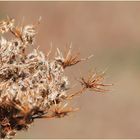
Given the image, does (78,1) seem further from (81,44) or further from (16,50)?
(16,50)

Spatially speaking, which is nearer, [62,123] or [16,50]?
[16,50]

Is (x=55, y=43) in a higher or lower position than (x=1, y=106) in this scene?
higher

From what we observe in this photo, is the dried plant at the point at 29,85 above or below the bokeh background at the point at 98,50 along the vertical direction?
below

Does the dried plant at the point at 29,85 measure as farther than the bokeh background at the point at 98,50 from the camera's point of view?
No

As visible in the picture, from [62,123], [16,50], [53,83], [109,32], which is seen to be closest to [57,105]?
[53,83]

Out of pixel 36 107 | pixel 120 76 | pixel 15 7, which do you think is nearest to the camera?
pixel 36 107

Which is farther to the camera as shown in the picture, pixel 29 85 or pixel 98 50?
pixel 98 50
